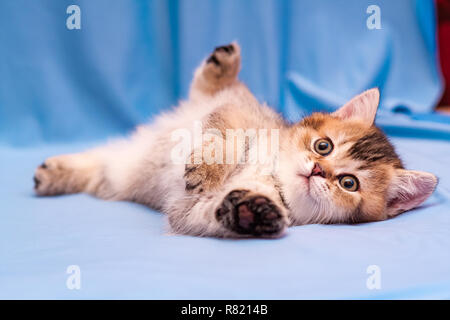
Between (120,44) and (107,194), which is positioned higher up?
(120,44)

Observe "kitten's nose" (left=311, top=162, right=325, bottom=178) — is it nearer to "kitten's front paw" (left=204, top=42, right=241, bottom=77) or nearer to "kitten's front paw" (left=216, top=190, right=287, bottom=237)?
"kitten's front paw" (left=216, top=190, right=287, bottom=237)

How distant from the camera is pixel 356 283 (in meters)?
0.86

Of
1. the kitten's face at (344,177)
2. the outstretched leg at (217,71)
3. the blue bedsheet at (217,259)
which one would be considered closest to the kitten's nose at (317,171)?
the kitten's face at (344,177)

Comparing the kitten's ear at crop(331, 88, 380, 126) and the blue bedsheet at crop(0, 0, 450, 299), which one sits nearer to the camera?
the blue bedsheet at crop(0, 0, 450, 299)

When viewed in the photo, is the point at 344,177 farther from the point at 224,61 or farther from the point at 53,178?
the point at 53,178

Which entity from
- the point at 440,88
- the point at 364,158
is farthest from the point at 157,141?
the point at 440,88

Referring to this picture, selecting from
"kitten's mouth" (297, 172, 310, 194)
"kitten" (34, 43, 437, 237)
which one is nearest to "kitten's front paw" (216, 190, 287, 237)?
"kitten" (34, 43, 437, 237)

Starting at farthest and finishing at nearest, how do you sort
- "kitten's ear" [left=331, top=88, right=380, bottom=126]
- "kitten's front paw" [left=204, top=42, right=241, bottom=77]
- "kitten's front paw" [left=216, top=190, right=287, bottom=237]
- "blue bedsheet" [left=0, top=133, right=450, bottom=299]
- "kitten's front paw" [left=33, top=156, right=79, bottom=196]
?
"kitten's front paw" [left=204, top=42, right=241, bottom=77]
"kitten's front paw" [left=33, top=156, right=79, bottom=196]
"kitten's ear" [left=331, top=88, right=380, bottom=126]
"kitten's front paw" [left=216, top=190, right=287, bottom=237]
"blue bedsheet" [left=0, top=133, right=450, bottom=299]

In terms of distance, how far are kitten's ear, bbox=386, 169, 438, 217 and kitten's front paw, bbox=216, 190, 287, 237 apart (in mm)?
443

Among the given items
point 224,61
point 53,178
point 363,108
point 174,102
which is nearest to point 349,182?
point 363,108

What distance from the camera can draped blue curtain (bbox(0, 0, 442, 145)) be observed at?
2.33m

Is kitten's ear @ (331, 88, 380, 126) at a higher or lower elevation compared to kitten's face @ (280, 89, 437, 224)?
higher
